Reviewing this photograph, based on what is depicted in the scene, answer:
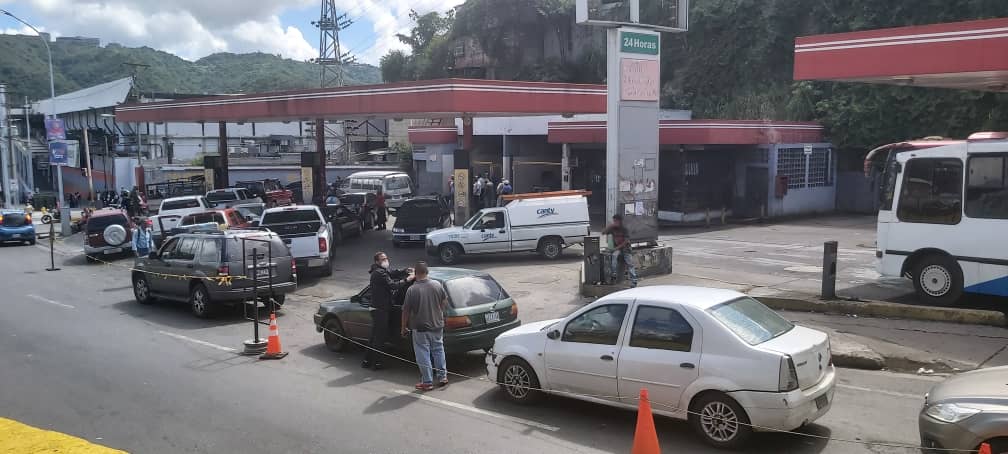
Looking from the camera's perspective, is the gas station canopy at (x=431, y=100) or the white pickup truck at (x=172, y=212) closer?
the gas station canopy at (x=431, y=100)

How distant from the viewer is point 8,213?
31.6 metres

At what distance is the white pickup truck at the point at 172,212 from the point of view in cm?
2647

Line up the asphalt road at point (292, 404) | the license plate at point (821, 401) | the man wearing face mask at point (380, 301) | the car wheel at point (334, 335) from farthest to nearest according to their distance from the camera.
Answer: the car wheel at point (334, 335) → the man wearing face mask at point (380, 301) → the asphalt road at point (292, 404) → the license plate at point (821, 401)

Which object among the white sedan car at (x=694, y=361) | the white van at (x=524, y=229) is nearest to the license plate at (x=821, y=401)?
the white sedan car at (x=694, y=361)

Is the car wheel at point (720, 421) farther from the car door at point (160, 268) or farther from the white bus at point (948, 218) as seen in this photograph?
the car door at point (160, 268)

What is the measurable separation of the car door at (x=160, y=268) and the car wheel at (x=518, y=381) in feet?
32.4

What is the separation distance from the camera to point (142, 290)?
1711 centimetres

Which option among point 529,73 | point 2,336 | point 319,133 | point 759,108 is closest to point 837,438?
point 2,336

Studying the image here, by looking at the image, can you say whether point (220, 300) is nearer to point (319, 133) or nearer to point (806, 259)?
point (806, 259)

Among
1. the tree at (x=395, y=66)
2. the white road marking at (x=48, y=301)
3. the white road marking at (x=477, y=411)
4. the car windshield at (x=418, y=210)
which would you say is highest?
the tree at (x=395, y=66)

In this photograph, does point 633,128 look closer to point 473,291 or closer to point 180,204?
point 473,291

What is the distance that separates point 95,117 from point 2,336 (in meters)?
71.7

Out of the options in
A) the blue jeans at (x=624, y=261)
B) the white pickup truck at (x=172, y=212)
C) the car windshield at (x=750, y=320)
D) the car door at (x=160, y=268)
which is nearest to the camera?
the car windshield at (x=750, y=320)

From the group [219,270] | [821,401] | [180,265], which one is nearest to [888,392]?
[821,401]
